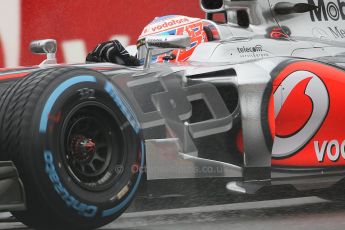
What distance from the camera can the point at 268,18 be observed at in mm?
6566

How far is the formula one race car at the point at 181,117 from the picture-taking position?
4.18 metres

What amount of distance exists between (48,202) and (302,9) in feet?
10.6

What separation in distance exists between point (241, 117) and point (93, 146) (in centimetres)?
109

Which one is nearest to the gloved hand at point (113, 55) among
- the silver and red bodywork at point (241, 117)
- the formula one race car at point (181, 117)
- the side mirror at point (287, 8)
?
the formula one race car at point (181, 117)

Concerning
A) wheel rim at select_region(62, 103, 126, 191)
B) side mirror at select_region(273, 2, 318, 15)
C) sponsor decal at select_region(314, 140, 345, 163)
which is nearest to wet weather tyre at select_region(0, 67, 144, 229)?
wheel rim at select_region(62, 103, 126, 191)

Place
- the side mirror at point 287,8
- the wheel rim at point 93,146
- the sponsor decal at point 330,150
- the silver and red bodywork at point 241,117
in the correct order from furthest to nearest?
1. the side mirror at point 287,8
2. the sponsor decal at point 330,150
3. the silver and red bodywork at point 241,117
4. the wheel rim at point 93,146

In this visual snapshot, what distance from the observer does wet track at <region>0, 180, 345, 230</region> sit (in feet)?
16.5

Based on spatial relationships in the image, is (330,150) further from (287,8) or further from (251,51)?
(287,8)

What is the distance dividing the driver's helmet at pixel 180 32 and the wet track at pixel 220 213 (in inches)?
41.5

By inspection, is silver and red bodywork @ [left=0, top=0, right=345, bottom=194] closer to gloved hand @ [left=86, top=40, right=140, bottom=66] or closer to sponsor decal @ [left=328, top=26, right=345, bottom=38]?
gloved hand @ [left=86, top=40, right=140, bottom=66]

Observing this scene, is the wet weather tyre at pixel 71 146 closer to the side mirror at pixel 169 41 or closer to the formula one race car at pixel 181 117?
the formula one race car at pixel 181 117

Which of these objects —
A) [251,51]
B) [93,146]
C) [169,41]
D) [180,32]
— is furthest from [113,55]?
[93,146]

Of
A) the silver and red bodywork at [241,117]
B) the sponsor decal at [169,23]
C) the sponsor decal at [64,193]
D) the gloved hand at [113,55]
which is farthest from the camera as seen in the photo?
the sponsor decal at [169,23]

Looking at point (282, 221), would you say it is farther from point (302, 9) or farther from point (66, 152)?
point (302, 9)
